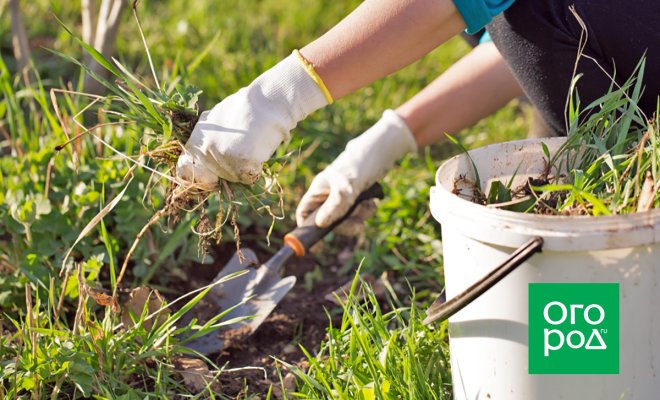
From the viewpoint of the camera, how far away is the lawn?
1624mm

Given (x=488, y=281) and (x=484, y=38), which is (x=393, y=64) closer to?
(x=488, y=281)

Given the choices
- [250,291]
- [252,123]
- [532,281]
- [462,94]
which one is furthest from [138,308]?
[462,94]

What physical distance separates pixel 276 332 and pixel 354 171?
0.45 metres

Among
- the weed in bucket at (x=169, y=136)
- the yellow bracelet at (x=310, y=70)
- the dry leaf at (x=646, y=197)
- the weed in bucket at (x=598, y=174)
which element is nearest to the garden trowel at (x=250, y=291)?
the weed in bucket at (x=169, y=136)

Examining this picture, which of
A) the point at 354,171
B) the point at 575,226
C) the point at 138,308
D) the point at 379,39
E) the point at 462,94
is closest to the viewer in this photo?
the point at 575,226

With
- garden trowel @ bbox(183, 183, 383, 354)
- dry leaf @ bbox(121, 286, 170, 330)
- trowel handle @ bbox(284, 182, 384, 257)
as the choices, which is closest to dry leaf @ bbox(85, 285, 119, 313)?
dry leaf @ bbox(121, 286, 170, 330)

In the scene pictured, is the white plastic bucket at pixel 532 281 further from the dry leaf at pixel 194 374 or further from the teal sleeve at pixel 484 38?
the teal sleeve at pixel 484 38

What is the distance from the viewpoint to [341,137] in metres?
2.86

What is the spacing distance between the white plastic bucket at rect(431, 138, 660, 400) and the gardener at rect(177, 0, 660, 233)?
0.92 ft

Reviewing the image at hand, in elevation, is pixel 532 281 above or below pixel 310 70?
below

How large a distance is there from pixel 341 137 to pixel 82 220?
41.7 inches

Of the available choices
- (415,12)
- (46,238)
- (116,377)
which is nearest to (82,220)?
(46,238)

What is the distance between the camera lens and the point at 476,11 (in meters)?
1.60

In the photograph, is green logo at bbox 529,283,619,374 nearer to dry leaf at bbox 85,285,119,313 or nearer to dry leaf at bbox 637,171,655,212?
dry leaf at bbox 637,171,655,212
